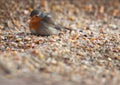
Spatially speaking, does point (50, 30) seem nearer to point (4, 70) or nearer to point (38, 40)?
point (38, 40)

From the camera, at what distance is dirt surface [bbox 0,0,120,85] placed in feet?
15.8

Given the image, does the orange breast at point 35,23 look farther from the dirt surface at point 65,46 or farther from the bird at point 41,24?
the dirt surface at point 65,46

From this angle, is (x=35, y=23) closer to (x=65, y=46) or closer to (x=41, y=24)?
(x=41, y=24)

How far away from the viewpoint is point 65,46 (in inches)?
254

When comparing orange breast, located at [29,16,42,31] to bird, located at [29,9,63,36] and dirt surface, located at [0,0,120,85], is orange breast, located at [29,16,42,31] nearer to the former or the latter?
bird, located at [29,9,63,36]

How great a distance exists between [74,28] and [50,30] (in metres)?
0.92

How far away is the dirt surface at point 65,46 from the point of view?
4.82m

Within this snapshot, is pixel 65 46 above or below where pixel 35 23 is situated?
below

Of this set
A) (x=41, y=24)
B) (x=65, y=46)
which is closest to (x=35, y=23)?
(x=41, y=24)

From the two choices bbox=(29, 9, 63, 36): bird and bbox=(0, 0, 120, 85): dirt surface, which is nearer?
bbox=(0, 0, 120, 85): dirt surface

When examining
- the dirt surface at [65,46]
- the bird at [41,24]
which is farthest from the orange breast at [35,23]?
the dirt surface at [65,46]

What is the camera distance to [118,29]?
27.1 feet

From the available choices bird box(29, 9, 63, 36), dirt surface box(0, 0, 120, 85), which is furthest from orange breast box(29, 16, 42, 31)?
dirt surface box(0, 0, 120, 85)

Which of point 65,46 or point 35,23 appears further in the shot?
point 35,23
